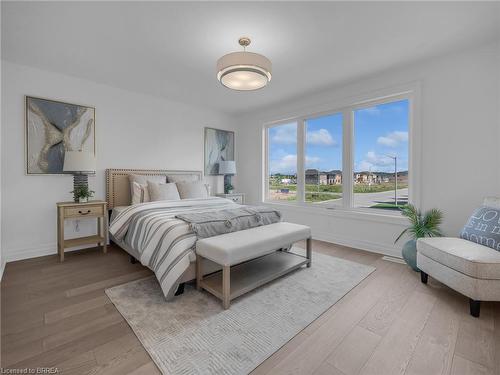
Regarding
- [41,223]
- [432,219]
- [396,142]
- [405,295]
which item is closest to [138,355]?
[405,295]

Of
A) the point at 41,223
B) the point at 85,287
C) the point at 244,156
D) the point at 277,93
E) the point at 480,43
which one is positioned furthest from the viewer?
the point at 244,156

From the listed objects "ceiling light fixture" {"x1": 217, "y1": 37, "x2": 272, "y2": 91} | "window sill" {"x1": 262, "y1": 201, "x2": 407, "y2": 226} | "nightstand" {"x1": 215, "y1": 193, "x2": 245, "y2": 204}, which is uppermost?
"ceiling light fixture" {"x1": 217, "y1": 37, "x2": 272, "y2": 91}

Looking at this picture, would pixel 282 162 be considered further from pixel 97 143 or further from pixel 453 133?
pixel 97 143

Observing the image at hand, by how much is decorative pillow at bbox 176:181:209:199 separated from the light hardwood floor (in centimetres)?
170

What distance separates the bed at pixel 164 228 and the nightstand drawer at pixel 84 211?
0.74ft

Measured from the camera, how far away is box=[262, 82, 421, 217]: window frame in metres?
3.05

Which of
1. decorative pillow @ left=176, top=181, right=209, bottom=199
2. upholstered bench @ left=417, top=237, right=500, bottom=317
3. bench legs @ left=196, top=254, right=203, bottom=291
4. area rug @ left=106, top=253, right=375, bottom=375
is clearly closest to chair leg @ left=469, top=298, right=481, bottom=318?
upholstered bench @ left=417, top=237, right=500, bottom=317

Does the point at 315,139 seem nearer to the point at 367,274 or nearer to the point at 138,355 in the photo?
the point at 367,274

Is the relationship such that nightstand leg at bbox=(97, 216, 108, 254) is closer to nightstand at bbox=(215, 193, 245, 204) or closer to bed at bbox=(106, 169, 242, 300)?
bed at bbox=(106, 169, 242, 300)

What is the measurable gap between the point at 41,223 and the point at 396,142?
5.12m

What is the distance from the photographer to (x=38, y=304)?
200 cm

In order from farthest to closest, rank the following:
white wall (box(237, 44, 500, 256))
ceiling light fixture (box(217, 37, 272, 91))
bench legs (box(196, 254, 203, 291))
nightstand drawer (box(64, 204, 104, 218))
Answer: nightstand drawer (box(64, 204, 104, 218)) < white wall (box(237, 44, 500, 256)) < bench legs (box(196, 254, 203, 291)) < ceiling light fixture (box(217, 37, 272, 91))

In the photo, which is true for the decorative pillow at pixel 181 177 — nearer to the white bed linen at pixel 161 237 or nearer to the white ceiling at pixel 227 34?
the white bed linen at pixel 161 237

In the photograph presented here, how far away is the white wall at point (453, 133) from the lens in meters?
2.55
